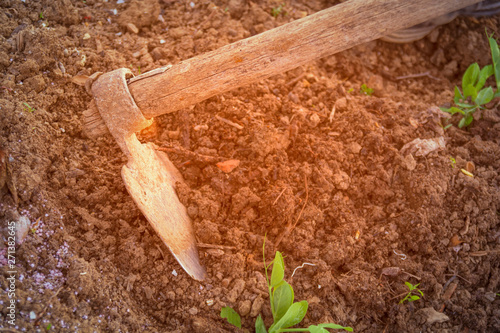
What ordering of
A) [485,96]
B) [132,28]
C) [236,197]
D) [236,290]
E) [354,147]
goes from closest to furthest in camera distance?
[236,290]
[236,197]
[354,147]
[485,96]
[132,28]

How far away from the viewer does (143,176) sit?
6.52 ft

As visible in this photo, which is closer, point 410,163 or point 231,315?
point 231,315

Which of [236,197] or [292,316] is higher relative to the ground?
[236,197]

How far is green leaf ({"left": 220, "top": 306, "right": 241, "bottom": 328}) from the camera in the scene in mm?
1817

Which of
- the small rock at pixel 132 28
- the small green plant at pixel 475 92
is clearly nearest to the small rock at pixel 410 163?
the small green plant at pixel 475 92

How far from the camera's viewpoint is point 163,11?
2869 millimetres

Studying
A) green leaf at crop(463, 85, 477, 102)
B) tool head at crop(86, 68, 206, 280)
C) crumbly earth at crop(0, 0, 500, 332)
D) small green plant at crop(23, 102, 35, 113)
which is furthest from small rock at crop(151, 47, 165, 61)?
green leaf at crop(463, 85, 477, 102)

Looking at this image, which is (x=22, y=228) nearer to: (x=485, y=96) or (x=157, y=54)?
(x=157, y=54)

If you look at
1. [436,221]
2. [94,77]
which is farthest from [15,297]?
[436,221]

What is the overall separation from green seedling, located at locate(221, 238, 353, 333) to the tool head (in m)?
0.30

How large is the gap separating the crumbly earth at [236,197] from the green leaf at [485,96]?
133 millimetres

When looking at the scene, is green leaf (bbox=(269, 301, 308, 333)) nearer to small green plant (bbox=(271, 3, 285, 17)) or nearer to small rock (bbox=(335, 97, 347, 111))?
small rock (bbox=(335, 97, 347, 111))

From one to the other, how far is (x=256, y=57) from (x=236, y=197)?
0.78 meters

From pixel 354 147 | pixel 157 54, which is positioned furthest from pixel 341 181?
pixel 157 54
